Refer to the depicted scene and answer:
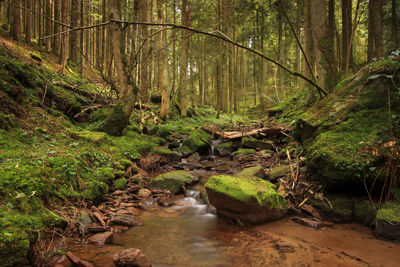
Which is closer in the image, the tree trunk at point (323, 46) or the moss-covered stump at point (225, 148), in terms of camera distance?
the tree trunk at point (323, 46)

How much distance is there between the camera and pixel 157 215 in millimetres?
4723

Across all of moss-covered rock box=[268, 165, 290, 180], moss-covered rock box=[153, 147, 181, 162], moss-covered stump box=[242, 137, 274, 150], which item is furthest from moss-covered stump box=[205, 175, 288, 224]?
moss-covered stump box=[242, 137, 274, 150]

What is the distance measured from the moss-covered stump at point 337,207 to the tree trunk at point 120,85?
245 inches

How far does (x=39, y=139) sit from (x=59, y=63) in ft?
38.4

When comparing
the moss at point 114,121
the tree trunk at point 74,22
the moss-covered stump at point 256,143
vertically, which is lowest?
the moss-covered stump at point 256,143

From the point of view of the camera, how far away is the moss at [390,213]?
327 centimetres

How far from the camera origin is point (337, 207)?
4164 millimetres

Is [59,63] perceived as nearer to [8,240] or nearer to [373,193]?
[8,240]

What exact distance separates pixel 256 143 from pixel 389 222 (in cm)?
664

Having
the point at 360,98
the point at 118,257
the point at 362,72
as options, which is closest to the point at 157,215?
the point at 118,257

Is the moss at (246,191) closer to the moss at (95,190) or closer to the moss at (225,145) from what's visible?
the moss at (95,190)

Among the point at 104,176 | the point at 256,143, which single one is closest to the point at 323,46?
the point at 256,143

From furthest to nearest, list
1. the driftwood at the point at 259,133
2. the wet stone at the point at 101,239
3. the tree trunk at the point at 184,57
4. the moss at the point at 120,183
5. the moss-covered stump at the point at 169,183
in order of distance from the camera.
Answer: the tree trunk at the point at 184,57 → the driftwood at the point at 259,133 → the moss-covered stump at the point at 169,183 → the moss at the point at 120,183 → the wet stone at the point at 101,239

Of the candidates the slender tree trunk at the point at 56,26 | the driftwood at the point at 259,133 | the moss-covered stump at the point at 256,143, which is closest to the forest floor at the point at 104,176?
the moss-covered stump at the point at 256,143
